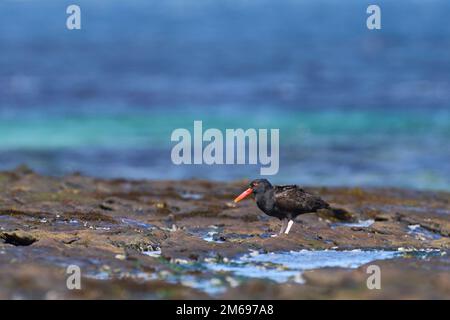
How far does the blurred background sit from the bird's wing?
9.77 metres

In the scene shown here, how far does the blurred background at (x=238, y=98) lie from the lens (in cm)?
2850

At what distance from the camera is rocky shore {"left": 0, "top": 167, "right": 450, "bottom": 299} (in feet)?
37.1

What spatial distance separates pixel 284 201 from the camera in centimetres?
1492

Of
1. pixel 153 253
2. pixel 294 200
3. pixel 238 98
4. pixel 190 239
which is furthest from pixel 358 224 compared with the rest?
pixel 238 98

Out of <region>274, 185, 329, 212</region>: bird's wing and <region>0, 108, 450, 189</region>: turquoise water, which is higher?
<region>274, 185, 329, 212</region>: bird's wing

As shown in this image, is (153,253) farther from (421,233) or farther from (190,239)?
(421,233)

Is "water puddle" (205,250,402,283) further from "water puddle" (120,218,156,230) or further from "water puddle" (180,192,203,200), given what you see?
"water puddle" (180,192,203,200)

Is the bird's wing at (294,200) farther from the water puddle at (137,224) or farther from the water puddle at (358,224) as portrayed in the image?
the water puddle at (137,224)

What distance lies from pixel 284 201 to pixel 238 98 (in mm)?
30577

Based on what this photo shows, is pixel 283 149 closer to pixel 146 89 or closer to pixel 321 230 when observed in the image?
pixel 321 230

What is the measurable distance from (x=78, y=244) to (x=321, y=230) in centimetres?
400

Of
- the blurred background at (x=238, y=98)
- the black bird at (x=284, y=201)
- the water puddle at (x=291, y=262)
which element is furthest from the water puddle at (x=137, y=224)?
the blurred background at (x=238, y=98)

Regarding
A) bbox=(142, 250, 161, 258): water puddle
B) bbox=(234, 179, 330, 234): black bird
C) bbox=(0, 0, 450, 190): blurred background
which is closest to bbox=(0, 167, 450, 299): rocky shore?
bbox=(142, 250, 161, 258): water puddle

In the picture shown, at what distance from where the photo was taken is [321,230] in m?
15.4
